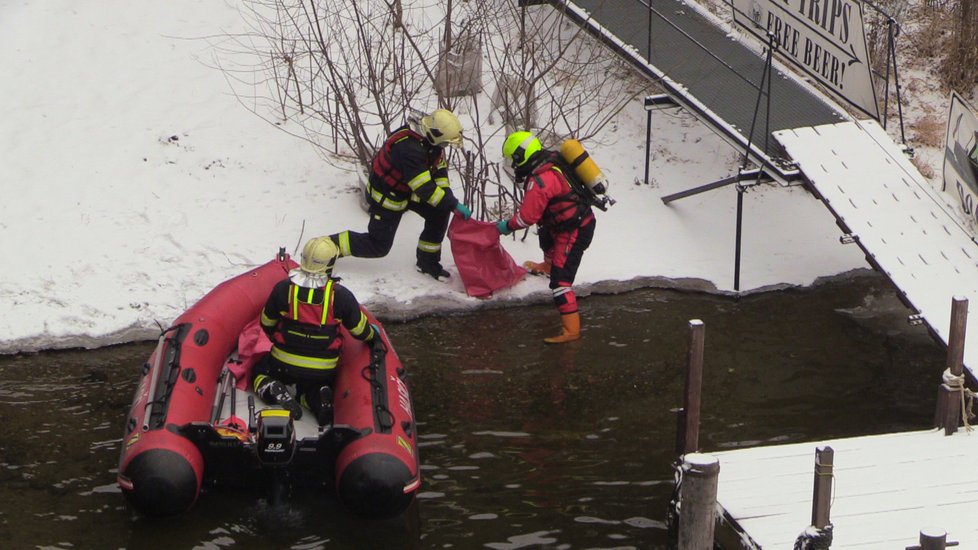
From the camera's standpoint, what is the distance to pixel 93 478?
24.6ft

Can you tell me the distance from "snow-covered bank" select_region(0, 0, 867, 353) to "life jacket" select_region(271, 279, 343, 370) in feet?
8.00

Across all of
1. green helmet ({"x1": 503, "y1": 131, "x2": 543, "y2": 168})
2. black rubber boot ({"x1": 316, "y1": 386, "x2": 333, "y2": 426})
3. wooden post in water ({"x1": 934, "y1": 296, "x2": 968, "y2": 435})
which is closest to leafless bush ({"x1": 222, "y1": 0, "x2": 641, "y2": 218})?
green helmet ({"x1": 503, "y1": 131, "x2": 543, "y2": 168})

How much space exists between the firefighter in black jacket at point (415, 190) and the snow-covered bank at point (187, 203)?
34 centimetres

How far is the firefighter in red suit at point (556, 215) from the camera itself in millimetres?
9492

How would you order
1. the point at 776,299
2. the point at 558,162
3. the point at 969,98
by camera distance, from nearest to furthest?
1. the point at 558,162
2. the point at 776,299
3. the point at 969,98

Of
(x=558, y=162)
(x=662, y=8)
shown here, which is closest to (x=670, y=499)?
(x=558, y=162)

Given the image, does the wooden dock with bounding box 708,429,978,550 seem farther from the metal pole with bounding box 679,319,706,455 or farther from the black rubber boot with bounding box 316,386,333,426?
the black rubber boot with bounding box 316,386,333,426

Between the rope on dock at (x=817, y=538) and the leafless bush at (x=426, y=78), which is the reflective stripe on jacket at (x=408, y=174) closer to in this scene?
the leafless bush at (x=426, y=78)

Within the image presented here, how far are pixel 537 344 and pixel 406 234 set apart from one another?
79.0 inches

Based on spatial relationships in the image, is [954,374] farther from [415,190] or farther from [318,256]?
[415,190]

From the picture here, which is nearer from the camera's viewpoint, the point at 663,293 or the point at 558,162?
the point at 558,162

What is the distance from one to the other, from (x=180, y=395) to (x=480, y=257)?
352 cm

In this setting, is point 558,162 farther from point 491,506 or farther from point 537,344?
point 491,506

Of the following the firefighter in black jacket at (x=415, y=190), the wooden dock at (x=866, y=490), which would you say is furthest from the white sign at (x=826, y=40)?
the wooden dock at (x=866, y=490)
